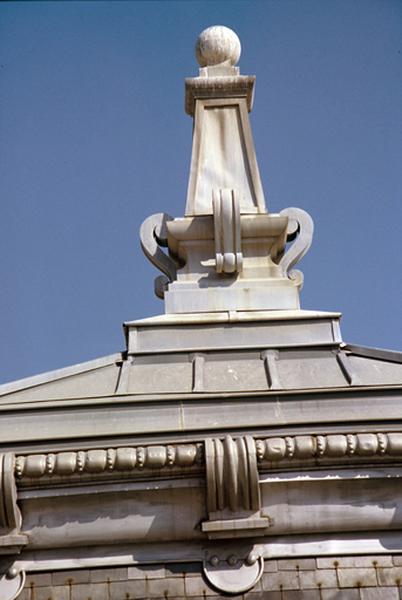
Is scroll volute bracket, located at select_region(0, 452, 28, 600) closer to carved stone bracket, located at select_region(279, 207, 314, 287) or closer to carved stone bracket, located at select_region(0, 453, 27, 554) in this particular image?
carved stone bracket, located at select_region(0, 453, 27, 554)

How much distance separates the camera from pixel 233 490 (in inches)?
524

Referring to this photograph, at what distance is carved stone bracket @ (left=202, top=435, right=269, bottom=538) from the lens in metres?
13.3

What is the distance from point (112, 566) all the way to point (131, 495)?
2.51ft

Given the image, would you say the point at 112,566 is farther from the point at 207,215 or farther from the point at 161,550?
the point at 207,215

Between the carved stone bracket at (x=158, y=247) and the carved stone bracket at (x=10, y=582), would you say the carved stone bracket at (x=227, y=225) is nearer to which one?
the carved stone bracket at (x=158, y=247)

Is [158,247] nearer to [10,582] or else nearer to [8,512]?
[8,512]

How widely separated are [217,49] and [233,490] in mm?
9403

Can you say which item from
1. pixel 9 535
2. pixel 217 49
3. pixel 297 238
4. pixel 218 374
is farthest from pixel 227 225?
pixel 9 535

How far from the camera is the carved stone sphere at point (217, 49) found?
67.3ft

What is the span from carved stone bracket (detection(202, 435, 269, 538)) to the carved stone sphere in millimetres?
8943

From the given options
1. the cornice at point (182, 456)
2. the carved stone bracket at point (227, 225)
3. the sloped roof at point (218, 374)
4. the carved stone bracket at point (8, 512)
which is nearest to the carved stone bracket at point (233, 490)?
the cornice at point (182, 456)

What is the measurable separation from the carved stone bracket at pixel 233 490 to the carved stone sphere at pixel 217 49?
894 centimetres

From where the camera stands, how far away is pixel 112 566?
1332 centimetres

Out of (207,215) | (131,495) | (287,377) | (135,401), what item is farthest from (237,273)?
(131,495)
